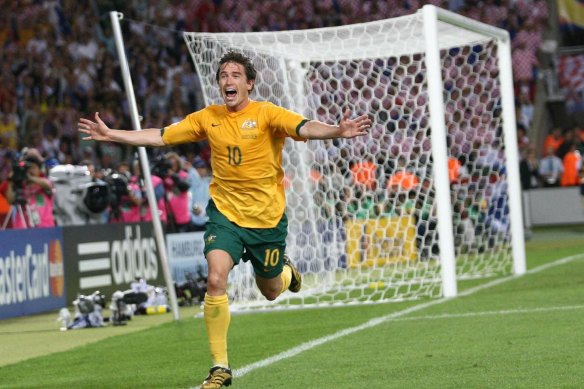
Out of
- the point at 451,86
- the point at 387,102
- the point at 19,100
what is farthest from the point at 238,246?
the point at 19,100

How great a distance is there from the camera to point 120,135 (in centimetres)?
779

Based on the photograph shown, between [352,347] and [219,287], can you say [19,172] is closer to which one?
[352,347]

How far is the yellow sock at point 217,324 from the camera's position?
7.40 m

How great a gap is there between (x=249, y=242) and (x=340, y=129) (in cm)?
100

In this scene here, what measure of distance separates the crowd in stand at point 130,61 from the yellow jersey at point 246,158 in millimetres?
9671

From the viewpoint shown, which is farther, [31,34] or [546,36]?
[546,36]

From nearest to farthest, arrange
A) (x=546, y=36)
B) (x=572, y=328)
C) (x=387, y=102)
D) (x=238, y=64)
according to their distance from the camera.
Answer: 1. (x=238, y=64)
2. (x=572, y=328)
3. (x=387, y=102)
4. (x=546, y=36)

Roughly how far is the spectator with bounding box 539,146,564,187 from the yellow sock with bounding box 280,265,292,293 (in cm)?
2096

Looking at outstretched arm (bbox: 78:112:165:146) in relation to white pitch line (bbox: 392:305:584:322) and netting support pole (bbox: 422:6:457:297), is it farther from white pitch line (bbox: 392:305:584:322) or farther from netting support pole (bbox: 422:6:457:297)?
netting support pole (bbox: 422:6:457:297)

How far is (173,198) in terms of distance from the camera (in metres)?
18.0

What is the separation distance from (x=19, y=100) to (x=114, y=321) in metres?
10.9

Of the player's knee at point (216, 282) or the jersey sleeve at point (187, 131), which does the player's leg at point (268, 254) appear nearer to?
the player's knee at point (216, 282)

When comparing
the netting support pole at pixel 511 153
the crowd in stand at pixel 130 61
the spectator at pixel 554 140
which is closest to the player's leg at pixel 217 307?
the netting support pole at pixel 511 153

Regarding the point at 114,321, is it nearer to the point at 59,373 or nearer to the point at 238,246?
the point at 59,373
